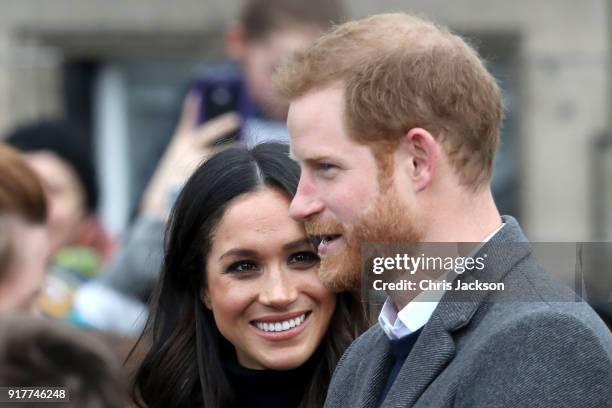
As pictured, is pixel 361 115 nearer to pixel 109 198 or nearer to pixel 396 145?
pixel 396 145

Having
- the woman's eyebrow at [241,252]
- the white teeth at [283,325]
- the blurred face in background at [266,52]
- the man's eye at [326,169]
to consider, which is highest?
the blurred face in background at [266,52]

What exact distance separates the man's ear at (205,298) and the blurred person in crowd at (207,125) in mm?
1293

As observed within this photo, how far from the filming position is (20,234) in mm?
4566

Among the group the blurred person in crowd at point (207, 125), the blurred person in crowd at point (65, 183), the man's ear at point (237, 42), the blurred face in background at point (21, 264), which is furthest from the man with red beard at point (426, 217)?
the blurred person in crowd at point (65, 183)

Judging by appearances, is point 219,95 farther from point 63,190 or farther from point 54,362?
point 54,362

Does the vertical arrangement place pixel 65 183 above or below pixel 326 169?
below

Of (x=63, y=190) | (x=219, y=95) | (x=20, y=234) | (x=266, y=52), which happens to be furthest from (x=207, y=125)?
(x=20, y=234)

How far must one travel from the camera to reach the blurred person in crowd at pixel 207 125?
563 centimetres

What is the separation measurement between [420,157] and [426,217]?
0.43 feet

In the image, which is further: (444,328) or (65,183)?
(65,183)

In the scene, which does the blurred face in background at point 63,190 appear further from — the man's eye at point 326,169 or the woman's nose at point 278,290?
the man's eye at point 326,169

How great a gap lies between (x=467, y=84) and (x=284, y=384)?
42.6 inches

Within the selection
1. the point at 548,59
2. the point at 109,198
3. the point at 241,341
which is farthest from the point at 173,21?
the point at 241,341

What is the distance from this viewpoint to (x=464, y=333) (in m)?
3.27
